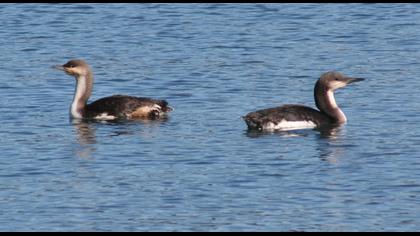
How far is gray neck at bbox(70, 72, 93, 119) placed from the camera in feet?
81.8

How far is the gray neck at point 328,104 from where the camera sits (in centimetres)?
2398

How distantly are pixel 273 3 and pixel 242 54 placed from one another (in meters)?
7.65

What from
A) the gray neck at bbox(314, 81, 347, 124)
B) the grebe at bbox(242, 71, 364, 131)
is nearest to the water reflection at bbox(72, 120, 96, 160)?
the grebe at bbox(242, 71, 364, 131)

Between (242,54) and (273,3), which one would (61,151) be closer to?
(242,54)

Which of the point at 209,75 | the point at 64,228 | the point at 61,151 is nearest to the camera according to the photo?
the point at 64,228

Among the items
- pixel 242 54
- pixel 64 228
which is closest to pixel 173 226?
pixel 64 228

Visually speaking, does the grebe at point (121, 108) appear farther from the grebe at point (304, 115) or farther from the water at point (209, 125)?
the grebe at point (304, 115)

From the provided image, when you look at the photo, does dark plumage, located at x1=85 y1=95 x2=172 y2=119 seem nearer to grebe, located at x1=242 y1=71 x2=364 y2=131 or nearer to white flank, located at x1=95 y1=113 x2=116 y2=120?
white flank, located at x1=95 y1=113 x2=116 y2=120

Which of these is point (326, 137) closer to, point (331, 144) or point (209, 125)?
point (331, 144)

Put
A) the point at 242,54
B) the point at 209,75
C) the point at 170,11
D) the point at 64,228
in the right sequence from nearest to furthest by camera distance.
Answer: the point at 64,228, the point at 209,75, the point at 242,54, the point at 170,11

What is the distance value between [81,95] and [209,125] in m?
2.79

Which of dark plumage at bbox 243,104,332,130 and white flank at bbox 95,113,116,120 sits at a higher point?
dark plumage at bbox 243,104,332,130

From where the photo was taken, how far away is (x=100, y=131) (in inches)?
936

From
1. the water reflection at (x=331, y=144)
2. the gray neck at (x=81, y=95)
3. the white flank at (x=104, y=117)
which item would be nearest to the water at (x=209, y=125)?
the water reflection at (x=331, y=144)
